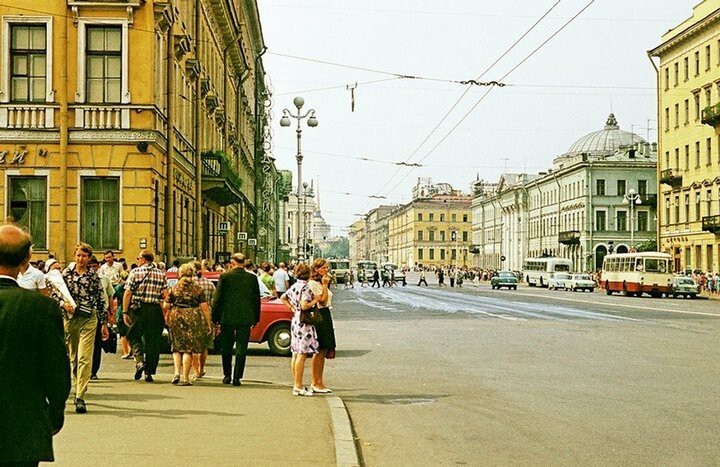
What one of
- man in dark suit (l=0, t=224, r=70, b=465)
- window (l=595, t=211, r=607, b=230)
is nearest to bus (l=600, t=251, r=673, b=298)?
window (l=595, t=211, r=607, b=230)

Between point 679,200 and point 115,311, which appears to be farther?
point 679,200

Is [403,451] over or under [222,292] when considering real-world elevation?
under

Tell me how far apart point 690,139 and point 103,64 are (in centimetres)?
5819

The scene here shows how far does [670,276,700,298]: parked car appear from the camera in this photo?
64438mm

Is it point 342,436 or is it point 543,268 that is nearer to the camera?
point 342,436

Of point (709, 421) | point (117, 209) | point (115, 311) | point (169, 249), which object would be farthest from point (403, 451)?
point (169, 249)

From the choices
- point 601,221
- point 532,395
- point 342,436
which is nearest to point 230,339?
point 532,395

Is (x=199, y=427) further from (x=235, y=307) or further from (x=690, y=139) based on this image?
(x=690, y=139)

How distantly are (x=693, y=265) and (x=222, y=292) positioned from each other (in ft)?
222

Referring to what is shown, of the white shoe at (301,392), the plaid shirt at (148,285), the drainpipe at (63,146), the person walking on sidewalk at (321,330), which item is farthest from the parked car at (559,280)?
the white shoe at (301,392)

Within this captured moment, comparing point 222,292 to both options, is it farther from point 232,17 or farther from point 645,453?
point 232,17

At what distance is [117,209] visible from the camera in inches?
1177

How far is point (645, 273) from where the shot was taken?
65.9 metres

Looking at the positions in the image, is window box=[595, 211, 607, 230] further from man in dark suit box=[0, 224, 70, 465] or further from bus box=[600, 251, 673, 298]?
man in dark suit box=[0, 224, 70, 465]
